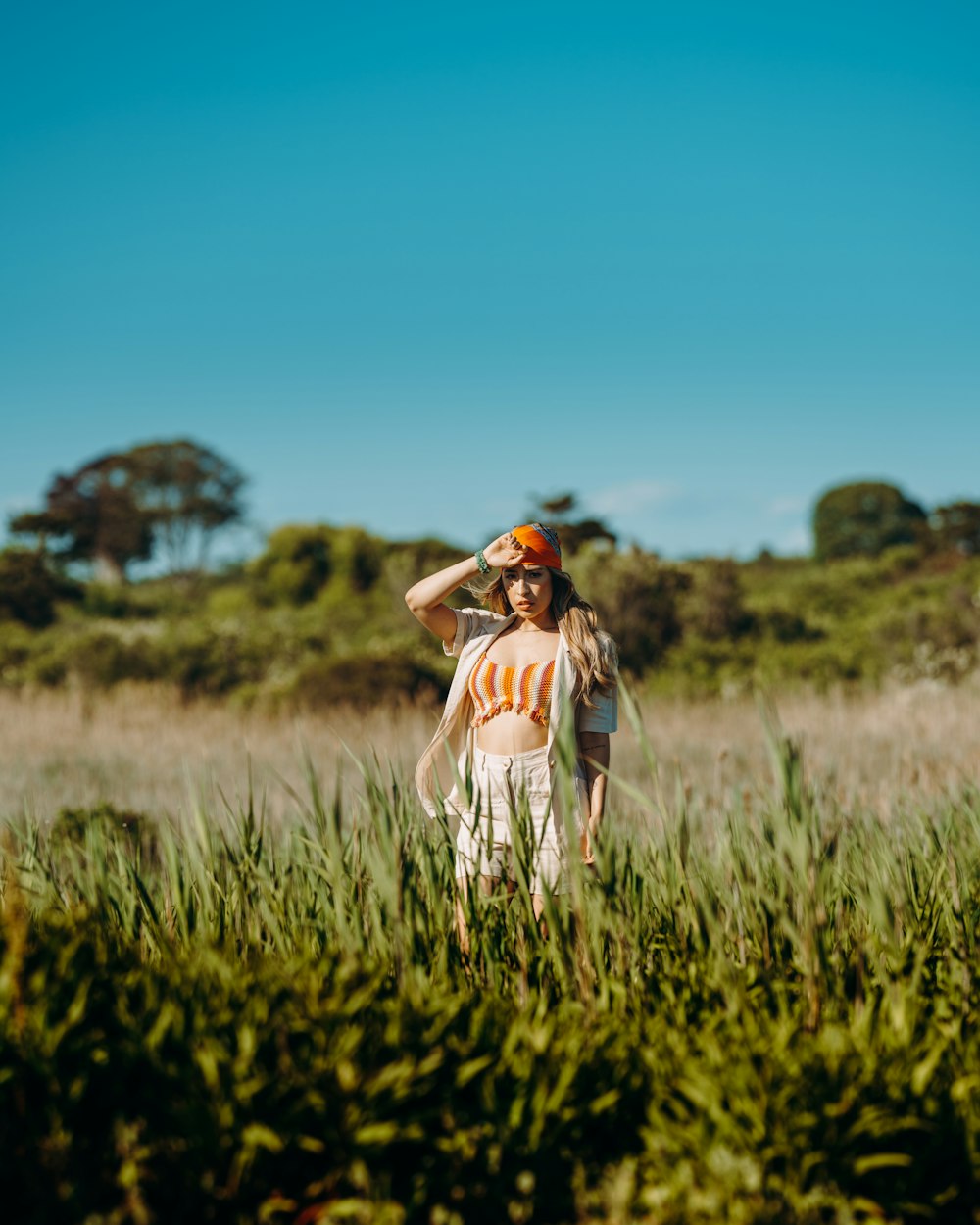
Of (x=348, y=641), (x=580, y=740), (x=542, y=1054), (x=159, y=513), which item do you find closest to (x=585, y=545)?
(x=348, y=641)

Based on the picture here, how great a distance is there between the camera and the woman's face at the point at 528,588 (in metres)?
3.70

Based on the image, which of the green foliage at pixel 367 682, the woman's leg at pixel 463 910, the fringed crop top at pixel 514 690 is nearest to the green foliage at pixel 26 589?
the green foliage at pixel 367 682

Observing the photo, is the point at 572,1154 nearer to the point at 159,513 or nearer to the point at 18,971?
the point at 18,971

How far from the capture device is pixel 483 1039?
2.17 m

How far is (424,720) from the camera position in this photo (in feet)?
36.5

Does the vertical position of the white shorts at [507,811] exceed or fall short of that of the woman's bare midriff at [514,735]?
it falls short

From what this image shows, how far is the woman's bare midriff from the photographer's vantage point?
11.9ft

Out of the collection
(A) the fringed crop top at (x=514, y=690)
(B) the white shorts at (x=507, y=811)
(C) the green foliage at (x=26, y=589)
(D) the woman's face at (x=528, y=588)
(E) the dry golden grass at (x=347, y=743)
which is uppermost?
(C) the green foliage at (x=26, y=589)

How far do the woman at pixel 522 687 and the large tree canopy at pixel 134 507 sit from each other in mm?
29691

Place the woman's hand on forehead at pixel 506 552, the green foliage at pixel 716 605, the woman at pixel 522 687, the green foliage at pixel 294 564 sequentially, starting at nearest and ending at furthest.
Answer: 1. the woman at pixel 522 687
2. the woman's hand on forehead at pixel 506 552
3. the green foliage at pixel 716 605
4. the green foliage at pixel 294 564

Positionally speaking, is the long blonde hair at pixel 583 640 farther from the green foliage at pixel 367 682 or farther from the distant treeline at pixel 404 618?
the green foliage at pixel 367 682

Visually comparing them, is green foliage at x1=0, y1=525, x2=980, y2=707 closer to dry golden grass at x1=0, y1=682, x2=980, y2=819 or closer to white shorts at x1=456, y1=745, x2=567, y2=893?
dry golden grass at x1=0, y1=682, x2=980, y2=819

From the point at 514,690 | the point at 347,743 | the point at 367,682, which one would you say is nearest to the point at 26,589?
the point at 367,682

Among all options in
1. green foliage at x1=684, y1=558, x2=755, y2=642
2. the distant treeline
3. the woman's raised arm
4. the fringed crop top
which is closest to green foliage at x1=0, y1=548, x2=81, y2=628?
the distant treeline
